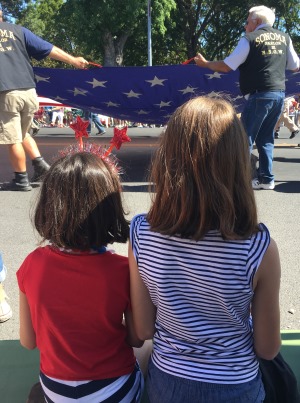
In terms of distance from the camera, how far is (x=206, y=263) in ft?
4.24

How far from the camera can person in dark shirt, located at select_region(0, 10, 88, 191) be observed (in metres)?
4.87

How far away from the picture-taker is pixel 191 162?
129cm

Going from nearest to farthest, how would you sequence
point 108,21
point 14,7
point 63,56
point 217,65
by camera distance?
Result: point 217,65 → point 63,56 → point 108,21 → point 14,7

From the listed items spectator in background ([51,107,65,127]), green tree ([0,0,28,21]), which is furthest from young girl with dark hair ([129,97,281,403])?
green tree ([0,0,28,21])

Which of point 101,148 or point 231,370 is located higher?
point 101,148

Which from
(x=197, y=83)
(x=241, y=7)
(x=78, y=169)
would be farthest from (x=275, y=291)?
(x=241, y=7)

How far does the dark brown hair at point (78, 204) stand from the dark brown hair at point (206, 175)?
249 mm

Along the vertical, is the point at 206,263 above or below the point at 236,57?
below

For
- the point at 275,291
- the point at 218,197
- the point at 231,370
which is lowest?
the point at 231,370

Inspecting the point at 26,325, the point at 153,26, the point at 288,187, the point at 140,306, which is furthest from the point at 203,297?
the point at 153,26

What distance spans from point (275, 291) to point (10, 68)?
4.33 meters

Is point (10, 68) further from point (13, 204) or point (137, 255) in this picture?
point (137, 255)

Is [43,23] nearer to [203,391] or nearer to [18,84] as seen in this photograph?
[18,84]

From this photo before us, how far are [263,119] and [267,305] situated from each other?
3889 millimetres
